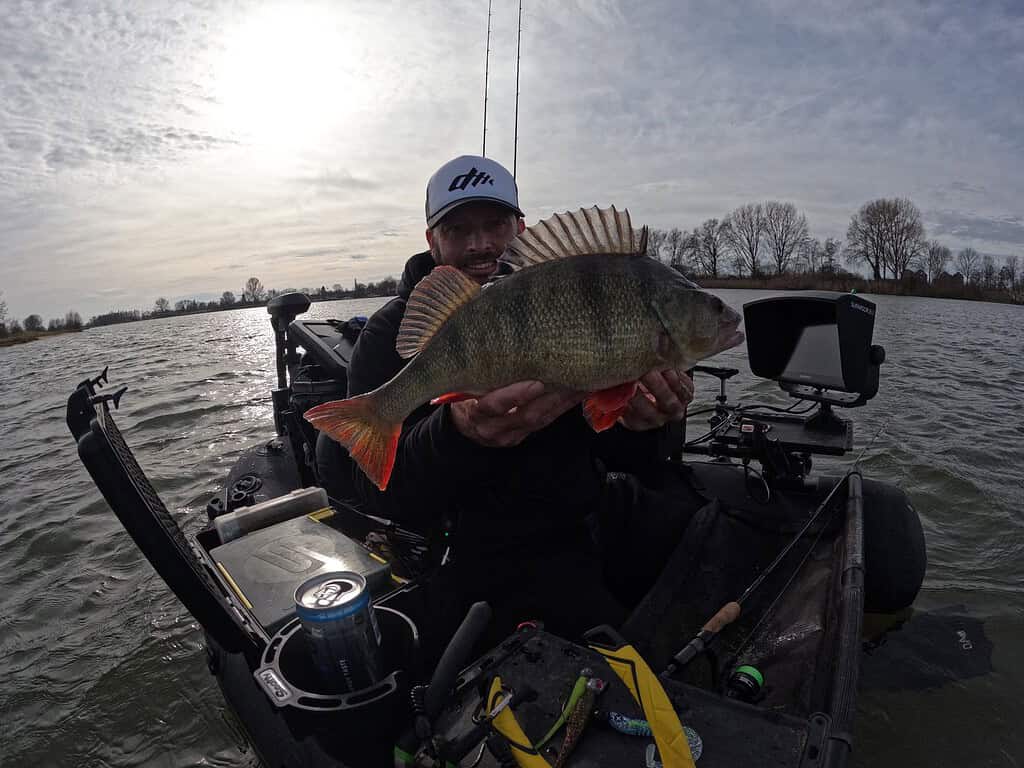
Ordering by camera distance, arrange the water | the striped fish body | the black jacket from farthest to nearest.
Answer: the water
the black jacket
the striped fish body

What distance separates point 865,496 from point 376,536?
283 cm

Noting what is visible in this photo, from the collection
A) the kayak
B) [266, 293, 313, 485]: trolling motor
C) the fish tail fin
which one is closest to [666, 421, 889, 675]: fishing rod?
the kayak

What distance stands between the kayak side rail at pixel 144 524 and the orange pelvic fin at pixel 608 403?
150cm

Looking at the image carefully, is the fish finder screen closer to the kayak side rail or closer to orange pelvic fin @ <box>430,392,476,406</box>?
orange pelvic fin @ <box>430,392,476,406</box>

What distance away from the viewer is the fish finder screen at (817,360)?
3.45 m

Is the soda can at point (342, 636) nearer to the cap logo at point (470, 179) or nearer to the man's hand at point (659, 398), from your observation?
the man's hand at point (659, 398)

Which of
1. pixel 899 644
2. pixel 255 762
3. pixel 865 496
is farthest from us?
pixel 899 644

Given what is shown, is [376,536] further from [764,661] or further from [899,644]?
[899,644]

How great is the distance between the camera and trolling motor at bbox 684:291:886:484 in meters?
3.40

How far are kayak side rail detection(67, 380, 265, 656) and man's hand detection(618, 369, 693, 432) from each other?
5.43ft

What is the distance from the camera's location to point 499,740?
5.12ft

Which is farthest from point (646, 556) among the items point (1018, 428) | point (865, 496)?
point (1018, 428)

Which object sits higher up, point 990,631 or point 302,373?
point 302,373

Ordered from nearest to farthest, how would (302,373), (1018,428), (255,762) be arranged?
(255,762), (302,373), (1018,428)
